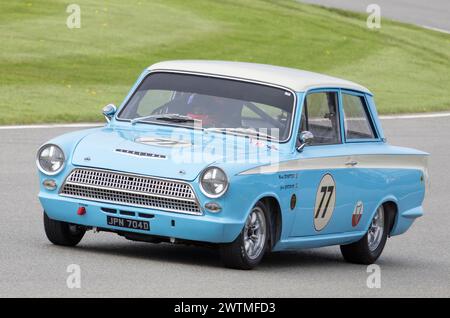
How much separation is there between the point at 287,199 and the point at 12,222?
2.87 m

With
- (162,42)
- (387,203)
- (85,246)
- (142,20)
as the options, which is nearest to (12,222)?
(85,246)

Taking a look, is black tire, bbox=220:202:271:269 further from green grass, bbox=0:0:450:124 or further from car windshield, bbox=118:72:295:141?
green grass, bbox=0:0:450:124

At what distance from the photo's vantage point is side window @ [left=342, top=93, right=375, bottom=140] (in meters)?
11.6

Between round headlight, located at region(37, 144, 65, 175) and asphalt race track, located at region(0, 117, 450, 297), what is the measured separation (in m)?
0.61

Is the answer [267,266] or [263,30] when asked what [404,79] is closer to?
[263,30]

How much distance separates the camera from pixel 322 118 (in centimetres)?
1128

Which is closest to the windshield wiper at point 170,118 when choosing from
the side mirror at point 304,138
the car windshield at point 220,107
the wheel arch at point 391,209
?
the car windshield at point 220,107

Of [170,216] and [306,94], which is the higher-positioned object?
[306,94]

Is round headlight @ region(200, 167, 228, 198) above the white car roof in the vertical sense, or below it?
below

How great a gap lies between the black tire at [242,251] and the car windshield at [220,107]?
0.85m

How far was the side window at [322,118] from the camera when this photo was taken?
11023 millimetres

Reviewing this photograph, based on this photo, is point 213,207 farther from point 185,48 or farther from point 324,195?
point 185,48

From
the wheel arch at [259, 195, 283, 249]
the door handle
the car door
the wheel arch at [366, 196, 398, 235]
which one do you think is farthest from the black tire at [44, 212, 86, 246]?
the wheel arch at [366, 196, 398, 235]

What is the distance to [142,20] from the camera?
34.2 meters
